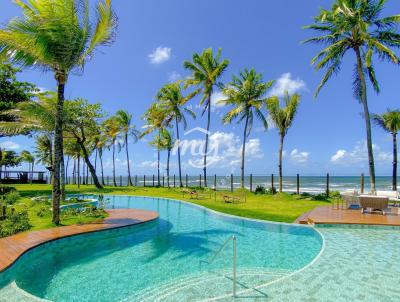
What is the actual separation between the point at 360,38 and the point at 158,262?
47.0 feet

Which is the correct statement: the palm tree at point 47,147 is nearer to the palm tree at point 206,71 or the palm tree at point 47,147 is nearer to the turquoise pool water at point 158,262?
the turquoise pool water at point 158,262

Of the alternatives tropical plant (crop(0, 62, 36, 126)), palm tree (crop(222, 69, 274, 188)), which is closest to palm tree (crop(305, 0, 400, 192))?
palm tree (crop(222, 69, 274, 188))

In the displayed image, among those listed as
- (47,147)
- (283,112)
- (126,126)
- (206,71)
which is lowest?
(47,147)

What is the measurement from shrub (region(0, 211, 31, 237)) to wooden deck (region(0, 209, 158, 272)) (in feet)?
1.21

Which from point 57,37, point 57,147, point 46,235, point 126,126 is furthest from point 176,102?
point 46,235

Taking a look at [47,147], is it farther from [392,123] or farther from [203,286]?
[392,123]

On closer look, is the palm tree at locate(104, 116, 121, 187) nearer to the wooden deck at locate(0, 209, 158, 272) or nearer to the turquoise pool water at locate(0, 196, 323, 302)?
the wooden deck at locate(0, 209, 158, 272)

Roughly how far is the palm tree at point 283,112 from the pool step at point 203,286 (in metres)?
15.2

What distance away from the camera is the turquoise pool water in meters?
4.87

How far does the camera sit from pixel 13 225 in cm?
816

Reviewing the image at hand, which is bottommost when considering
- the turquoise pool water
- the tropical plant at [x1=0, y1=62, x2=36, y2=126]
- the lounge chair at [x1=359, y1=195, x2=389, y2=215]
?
the turquoise pool water

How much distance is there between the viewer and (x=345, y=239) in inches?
288

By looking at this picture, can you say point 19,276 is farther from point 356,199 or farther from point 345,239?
point 356,199

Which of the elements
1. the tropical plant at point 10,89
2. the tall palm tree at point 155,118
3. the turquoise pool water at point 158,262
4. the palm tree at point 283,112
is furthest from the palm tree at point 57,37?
the tall palm tree at point 155,118
